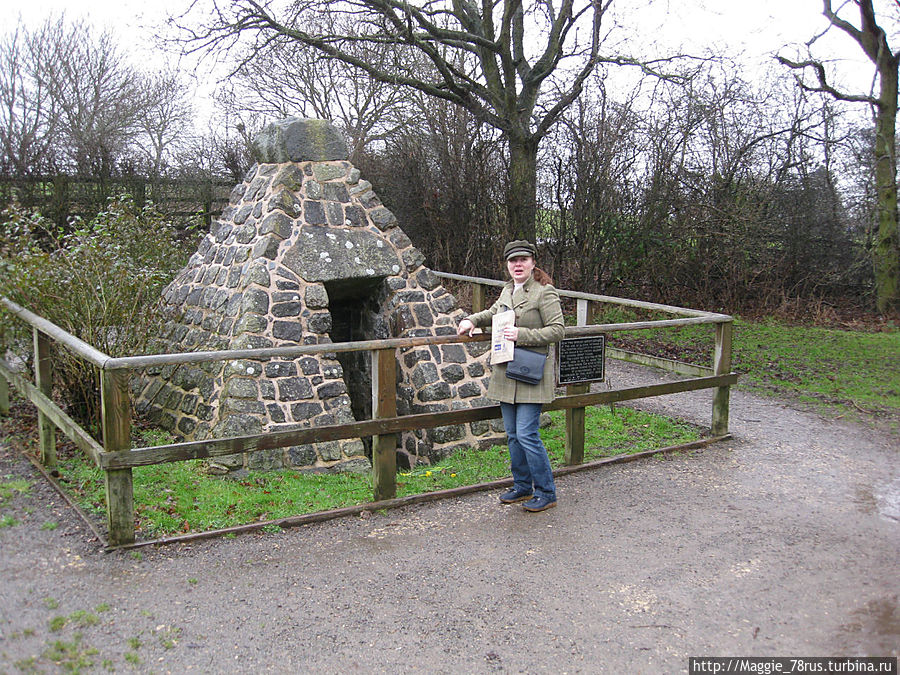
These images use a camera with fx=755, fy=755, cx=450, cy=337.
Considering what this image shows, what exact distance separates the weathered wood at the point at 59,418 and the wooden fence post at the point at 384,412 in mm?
1791

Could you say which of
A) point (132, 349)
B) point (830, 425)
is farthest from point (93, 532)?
point (830, 425)

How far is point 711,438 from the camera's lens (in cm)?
726

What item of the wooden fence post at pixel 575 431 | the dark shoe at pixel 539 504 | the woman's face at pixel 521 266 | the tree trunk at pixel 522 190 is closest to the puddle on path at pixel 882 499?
the wooden fence post at pixel 575 431

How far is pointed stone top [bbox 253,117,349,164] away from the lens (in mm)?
7262

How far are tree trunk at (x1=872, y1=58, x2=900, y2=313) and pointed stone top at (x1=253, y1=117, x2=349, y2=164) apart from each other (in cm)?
1215

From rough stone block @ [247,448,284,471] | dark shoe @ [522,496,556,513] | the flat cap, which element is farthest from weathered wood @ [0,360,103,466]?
the flat cap

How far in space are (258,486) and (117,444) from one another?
161 centimetres

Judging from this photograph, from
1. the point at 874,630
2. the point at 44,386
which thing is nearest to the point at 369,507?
the point at 44,386

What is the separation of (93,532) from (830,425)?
7.13m

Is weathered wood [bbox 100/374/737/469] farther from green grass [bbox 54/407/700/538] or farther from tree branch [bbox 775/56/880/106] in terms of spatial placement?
tree branch [bbox 775/56/880/106]

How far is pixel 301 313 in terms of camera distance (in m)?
6.79

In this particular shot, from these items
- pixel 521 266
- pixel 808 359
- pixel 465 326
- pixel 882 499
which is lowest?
pixel 882 499

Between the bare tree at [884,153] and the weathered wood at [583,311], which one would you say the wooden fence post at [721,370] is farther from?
the bare tree at [884,153]

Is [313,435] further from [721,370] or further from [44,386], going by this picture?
[721,370]
